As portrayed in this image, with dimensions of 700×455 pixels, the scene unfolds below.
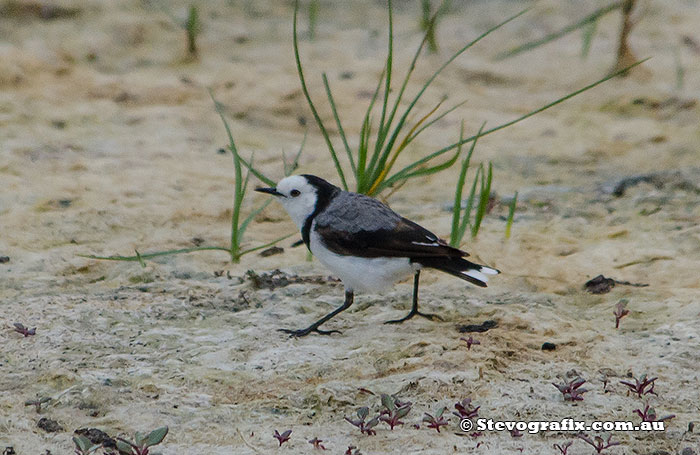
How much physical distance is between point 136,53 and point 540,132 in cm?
316

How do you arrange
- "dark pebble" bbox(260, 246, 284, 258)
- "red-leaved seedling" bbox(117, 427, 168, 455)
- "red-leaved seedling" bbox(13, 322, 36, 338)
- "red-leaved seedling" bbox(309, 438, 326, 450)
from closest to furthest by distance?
"red-leaved seedling" bbox(117, 427, 168, 455), "red-leaved seedling" bbox(309, 438, 326, 450), "red-leaved seedling" bbox(13, 322, 36, 338), "dark pebble" bbox(260, 246, 284, 258)

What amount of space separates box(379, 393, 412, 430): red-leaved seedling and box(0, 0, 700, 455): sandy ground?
0.04m

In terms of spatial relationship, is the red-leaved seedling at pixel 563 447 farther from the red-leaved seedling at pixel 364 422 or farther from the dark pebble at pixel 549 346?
the dark pebble at pixel 549 346

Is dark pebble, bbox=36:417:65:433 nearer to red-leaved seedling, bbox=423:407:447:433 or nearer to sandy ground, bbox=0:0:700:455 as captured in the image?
sandy ground, bbox=0:0:700:455

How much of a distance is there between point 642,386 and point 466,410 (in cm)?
61

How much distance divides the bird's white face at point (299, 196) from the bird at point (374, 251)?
0.10m

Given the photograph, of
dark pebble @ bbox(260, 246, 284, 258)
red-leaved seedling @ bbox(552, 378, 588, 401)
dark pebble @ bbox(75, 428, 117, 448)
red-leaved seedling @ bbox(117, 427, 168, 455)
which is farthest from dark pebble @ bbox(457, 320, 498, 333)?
dark pebble @ bbox(75, 428, 117, 448)

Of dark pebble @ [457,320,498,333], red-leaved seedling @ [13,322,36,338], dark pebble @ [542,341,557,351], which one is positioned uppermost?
dark pebble @ [542,341,557,351]

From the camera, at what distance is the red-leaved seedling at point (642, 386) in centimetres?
312

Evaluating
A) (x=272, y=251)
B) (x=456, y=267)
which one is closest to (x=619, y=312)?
(x=456, y=267)

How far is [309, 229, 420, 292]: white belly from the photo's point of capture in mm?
3807

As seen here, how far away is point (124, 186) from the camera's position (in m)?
5.30

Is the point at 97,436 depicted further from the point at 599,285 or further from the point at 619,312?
the point at 599,285

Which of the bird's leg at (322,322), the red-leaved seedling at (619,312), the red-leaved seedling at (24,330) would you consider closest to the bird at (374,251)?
the bird's leg at (322,322)
